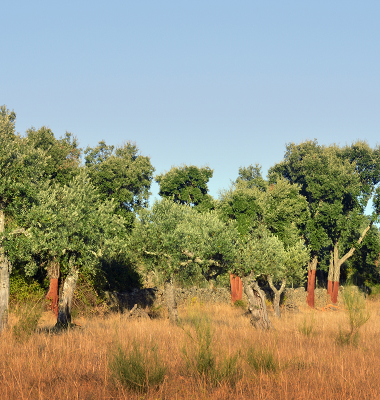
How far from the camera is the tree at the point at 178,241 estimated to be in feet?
62.2

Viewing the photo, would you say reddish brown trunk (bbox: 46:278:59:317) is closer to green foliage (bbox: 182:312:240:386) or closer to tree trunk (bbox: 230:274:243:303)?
green foliage (bbox: 182:312:240:386)

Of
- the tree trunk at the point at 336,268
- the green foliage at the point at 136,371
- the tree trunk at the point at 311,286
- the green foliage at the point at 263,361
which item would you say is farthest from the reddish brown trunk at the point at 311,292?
the green foliage at the point at 136,371

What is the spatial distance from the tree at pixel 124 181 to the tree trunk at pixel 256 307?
1937 centimetres

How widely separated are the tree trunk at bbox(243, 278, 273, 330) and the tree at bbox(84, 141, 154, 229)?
63.6 feet

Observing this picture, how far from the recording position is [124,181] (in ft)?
129

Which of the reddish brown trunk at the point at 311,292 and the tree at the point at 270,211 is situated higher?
the tree at the point at 270,211

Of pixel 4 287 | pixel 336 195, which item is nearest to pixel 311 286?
pixel 336 195

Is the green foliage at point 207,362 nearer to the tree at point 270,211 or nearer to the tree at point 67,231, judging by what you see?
the tree at point 67,231

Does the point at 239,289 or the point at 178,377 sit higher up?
the point at 178,377

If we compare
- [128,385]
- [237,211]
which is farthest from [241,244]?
[237,211]

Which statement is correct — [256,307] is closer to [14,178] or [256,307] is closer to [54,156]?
[14,178]

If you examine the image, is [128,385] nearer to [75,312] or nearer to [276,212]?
[75,312]

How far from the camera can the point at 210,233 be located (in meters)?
19.8

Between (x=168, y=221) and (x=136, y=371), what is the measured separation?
13.1m
